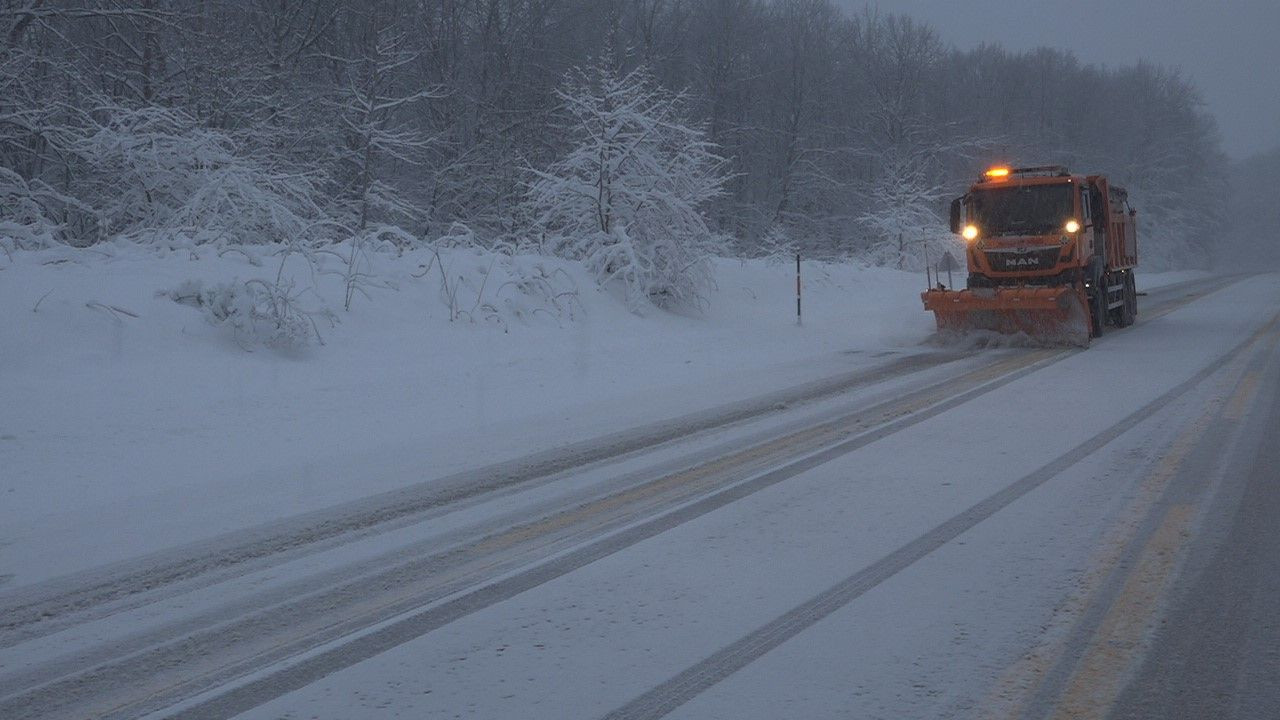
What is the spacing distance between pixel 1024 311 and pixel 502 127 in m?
18.0

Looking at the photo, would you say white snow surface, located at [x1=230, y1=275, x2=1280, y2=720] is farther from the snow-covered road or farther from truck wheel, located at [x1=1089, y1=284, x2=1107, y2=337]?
truck wheel, located at [x1=1089, y1=284, x2=1107, y2=337]

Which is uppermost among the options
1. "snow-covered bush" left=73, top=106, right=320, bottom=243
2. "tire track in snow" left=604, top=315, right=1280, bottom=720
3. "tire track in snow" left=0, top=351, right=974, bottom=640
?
"snow-covered bush" left=73, top=106, right=320, bottom=243

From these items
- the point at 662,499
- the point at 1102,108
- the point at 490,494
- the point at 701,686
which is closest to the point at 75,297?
the point at 490,494

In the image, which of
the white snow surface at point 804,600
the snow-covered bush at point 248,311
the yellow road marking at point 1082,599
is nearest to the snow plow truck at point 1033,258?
the yellow road marking at point 1082,599

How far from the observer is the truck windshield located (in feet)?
55.4

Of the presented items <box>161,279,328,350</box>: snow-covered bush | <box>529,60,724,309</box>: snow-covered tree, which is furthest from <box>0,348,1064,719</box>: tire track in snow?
<box>529,60,724,309</box>: snow-covered tree

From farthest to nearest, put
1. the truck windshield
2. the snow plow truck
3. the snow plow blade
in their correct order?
the truck windshield, the snow plow truck, the snow plow blade

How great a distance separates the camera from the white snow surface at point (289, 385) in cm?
682

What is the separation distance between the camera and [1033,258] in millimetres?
16859

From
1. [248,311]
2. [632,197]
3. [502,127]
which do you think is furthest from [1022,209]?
[502,127]

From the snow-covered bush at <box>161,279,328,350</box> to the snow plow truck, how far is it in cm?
998

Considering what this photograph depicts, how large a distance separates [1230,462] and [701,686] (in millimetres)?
5375

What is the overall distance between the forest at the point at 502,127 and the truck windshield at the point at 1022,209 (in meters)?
4.58

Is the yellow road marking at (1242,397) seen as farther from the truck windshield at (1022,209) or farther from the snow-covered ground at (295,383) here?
the truck windshield at (1022,209)
